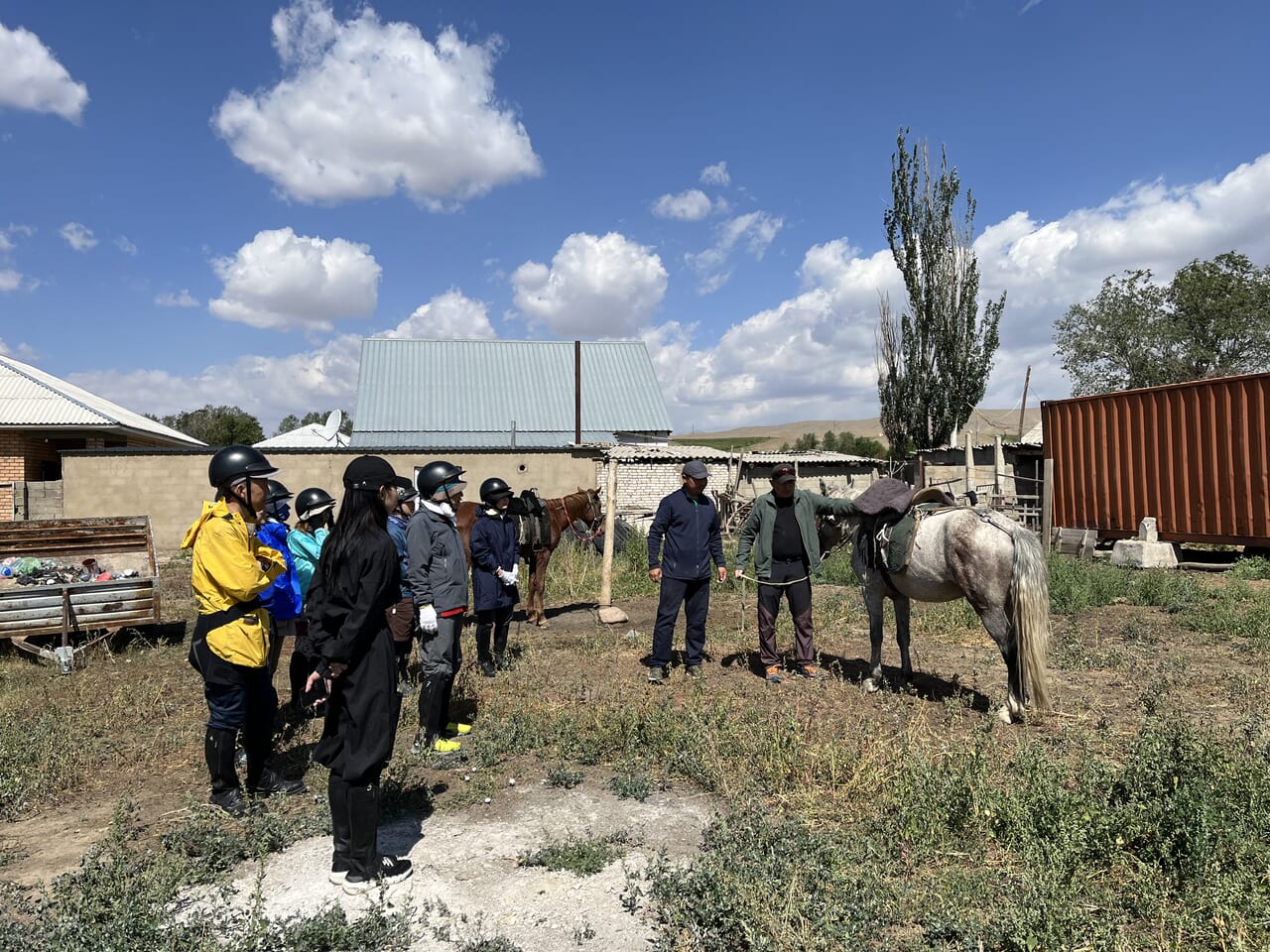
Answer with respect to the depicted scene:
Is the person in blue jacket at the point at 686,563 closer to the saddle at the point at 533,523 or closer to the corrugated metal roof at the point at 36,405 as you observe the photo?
the saddle at the point at 533,523

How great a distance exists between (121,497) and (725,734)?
53.9ft

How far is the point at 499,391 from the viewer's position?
27.5m

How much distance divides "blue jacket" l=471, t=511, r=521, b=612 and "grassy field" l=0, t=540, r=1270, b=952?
671 millimetres

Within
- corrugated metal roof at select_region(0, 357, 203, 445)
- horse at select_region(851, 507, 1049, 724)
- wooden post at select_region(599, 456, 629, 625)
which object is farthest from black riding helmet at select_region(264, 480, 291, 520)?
corrugated metal roof at select_region(0, 357, 203, 445)

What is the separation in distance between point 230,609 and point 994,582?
15.8 feet

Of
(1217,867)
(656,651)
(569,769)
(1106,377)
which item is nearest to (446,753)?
(569,769)

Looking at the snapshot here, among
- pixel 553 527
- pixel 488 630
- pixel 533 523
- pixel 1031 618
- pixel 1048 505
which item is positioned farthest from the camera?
pixel 1048 505

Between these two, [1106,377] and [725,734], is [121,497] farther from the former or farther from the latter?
[1106,377]

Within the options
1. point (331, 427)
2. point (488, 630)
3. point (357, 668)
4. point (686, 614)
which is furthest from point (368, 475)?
point (331, 427)

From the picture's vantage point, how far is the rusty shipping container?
1202cm

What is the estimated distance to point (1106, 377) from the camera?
3638 cm

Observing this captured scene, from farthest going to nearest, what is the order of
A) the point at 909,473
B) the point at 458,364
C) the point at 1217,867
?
the point at 458,364
the point at 909,473
the point at 1217,867

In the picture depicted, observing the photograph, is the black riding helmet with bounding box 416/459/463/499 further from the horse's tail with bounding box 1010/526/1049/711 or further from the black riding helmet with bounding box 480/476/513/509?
the horse's tail with bounding box 1010/526/1049/711

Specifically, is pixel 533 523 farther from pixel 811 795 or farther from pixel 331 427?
pixel 331 427
